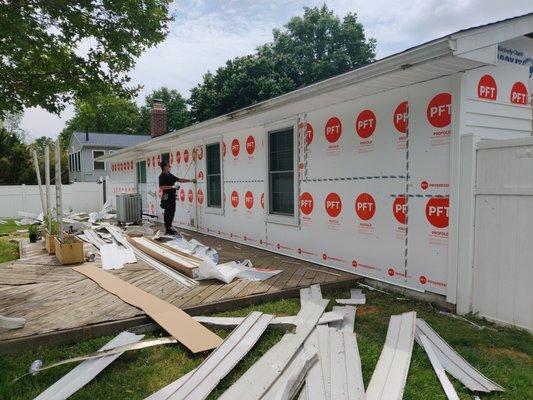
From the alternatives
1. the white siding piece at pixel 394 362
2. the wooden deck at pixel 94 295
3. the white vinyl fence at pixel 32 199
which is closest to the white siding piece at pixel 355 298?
the wooden deck at pixel 94 295

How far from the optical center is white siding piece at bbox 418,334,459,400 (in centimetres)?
275

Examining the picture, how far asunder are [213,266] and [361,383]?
9.87 ft

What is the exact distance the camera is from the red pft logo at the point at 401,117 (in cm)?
496

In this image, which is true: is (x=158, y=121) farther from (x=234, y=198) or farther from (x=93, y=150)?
(x=93, y=150)

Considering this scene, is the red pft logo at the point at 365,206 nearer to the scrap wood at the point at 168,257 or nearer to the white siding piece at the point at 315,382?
the scrap wood at the point at 168,257

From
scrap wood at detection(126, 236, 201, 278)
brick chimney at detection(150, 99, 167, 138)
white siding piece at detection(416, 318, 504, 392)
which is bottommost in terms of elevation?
white siding piece at detection(416, 318, 504, 392)

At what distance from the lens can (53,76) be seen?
485cm

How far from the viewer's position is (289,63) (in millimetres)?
28953

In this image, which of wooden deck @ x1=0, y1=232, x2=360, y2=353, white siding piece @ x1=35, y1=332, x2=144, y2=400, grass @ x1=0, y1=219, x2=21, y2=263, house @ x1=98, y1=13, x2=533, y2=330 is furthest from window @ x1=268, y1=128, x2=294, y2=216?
grass @ x1=0, y1=219, x2=21, y2=263

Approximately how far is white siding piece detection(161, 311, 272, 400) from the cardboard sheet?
19 cm

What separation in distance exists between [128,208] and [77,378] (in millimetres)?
9748

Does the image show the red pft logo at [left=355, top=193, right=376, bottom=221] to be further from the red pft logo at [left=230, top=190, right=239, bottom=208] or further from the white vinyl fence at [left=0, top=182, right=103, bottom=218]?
the white vinyl fence at [left=0, top=182, right=103, bottom=218]

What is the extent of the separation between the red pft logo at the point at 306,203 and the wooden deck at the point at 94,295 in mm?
902

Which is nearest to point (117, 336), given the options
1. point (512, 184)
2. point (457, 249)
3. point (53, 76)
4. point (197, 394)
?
point (197, 394)
